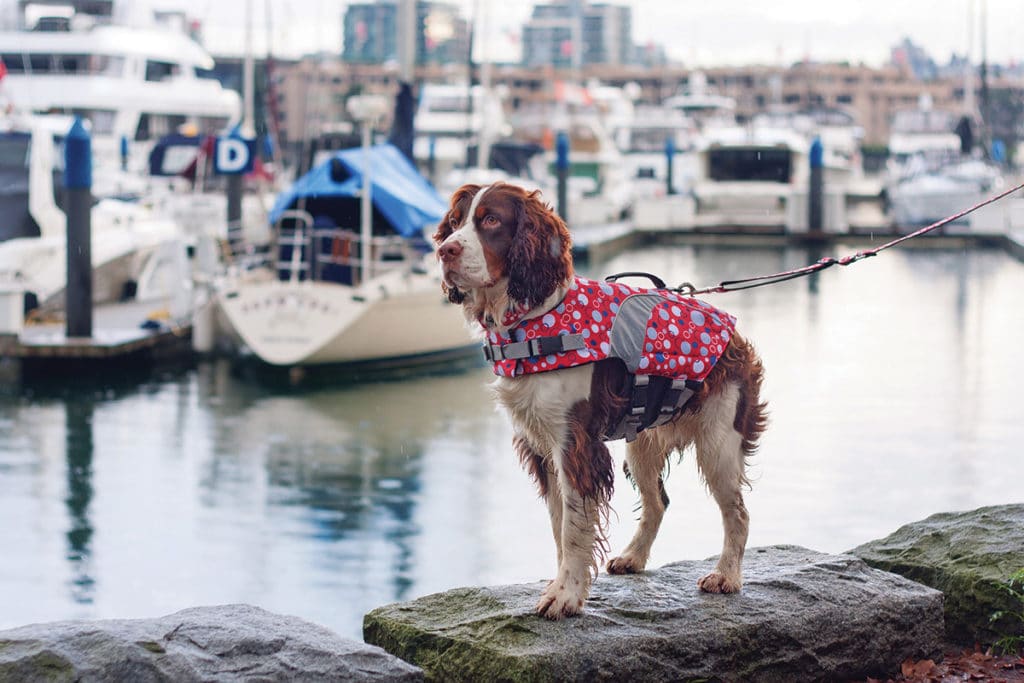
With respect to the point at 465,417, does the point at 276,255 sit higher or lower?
higher

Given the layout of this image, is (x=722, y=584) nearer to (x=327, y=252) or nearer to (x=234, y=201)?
(x=327, y=252)

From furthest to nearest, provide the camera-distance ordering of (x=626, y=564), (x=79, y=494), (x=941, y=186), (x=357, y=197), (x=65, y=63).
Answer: (x=65, y=63)
(x=941, y=186)
(x=357, y=197)
(x=79, y=494)
(x=626, y=564)

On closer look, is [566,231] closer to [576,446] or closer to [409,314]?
[576,446]

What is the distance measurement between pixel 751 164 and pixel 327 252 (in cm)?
2398

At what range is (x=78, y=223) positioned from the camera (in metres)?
18.6

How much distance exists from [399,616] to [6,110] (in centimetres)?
2192

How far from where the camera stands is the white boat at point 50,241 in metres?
21.3

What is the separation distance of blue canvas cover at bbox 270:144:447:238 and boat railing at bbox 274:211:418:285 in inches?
6.8

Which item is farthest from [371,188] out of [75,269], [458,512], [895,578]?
[895,578]

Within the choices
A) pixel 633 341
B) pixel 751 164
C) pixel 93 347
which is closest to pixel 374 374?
pixel 93 347

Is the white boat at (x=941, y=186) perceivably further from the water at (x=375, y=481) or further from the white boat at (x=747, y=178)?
the water at (x=375, y=481)

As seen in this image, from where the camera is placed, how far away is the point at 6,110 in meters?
24.8

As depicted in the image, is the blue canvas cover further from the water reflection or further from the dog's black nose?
the dog's black nose

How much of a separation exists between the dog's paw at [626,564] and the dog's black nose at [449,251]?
4.56 feet
